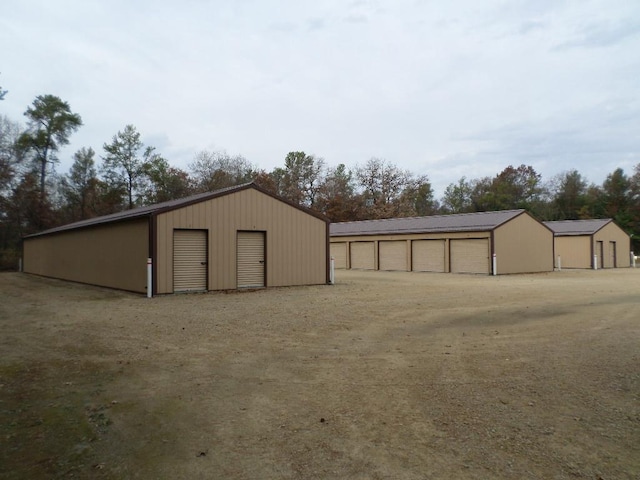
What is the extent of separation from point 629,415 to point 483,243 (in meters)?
22.8

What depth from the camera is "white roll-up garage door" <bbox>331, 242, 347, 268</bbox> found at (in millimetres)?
34409

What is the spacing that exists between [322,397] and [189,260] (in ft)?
39.0

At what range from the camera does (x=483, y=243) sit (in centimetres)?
2627

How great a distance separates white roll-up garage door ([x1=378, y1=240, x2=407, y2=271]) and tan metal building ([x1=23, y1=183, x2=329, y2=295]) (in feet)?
37.7

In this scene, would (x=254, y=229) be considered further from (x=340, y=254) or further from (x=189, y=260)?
(x=340, y=254)

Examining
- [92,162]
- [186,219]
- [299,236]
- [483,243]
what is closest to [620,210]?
[483,243]

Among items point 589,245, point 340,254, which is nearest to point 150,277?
point 340,254

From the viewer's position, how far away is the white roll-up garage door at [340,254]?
34.4m

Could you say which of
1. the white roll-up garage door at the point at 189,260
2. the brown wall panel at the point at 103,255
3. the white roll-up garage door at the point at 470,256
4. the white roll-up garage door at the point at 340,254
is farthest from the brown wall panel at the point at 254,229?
the white roll-up garage door at the point at 340,254

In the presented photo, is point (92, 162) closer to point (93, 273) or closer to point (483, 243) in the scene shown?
point (93, 273)

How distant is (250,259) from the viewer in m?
17.6

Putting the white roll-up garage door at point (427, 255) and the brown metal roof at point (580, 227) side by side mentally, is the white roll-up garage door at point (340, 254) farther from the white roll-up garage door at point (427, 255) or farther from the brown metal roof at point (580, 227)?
the brown metal roof at point (580, 227)

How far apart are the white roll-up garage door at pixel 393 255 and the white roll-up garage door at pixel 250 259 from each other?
14348 millimetres

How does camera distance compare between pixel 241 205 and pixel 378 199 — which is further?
→ pixel 378 199
